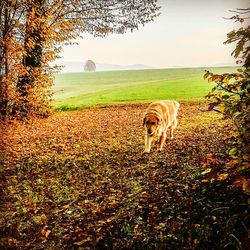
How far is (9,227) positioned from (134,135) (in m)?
7.25

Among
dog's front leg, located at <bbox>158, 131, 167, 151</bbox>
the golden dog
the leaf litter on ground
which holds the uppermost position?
the golden dog

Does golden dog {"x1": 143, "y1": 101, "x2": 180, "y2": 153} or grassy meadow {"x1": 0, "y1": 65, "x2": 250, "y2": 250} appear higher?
golden dog {"x1": 143, "y1": 101, "x2": 180, "y2": 153}

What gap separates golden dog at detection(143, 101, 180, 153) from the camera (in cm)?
906

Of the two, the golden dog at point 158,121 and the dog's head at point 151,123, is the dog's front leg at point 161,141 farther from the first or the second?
the dog's head at point 151,123

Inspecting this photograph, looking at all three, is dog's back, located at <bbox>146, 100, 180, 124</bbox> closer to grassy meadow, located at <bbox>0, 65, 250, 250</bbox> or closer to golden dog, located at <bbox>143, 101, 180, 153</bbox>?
golden dog, located at <bbox>143, 101, 180, 153</bbox>

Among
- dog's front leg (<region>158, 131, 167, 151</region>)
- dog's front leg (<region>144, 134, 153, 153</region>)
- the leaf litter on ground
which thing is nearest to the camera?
the leaf litter on ground

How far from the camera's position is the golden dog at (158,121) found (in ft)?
29.7

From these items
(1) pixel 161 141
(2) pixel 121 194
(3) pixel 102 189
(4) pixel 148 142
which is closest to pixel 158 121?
(4) pixel 148 142

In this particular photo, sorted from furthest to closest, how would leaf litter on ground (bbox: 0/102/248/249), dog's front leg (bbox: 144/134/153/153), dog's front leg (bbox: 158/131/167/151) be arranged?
dog's front leg (bbox: 158/131/167/151), dog's front leg (bbox: 144/134/153/153), leaf litter on ground (bbox: 0/102/248/249)

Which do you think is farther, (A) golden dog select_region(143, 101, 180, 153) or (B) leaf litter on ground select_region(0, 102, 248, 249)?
(A) golden dog select_region(143, 101, 180, 153)

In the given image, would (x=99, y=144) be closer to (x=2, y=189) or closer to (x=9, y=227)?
(x=2, y=189)

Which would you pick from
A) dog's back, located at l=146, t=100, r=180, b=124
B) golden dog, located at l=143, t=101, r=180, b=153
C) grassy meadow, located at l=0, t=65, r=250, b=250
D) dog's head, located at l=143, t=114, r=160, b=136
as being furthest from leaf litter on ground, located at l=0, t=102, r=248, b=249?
dog's back, located at l=146, t=100, r=180, b=124

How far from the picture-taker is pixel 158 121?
9.15 meters

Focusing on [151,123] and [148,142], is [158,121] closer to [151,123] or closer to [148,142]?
[151,123]
